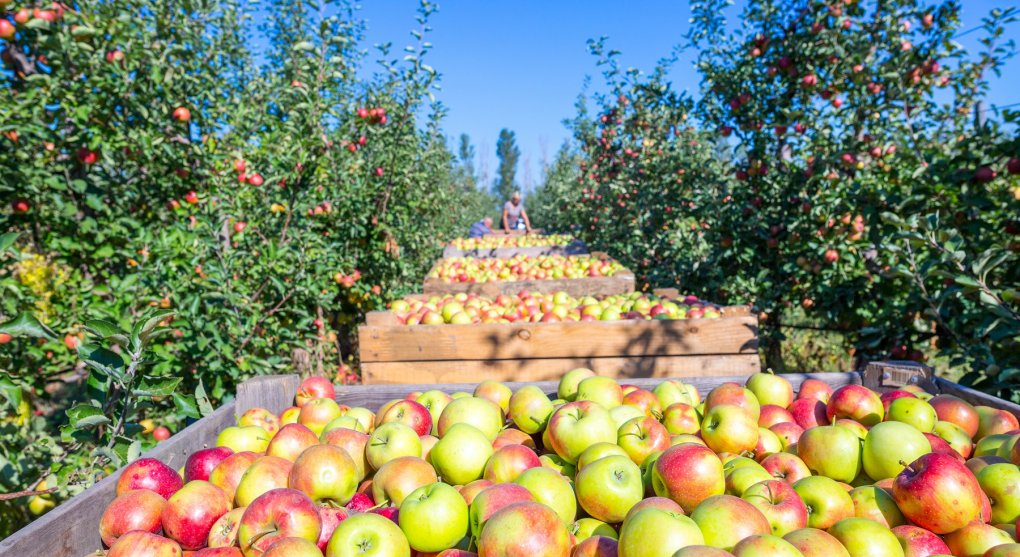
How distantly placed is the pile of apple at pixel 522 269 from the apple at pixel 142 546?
4788 mm

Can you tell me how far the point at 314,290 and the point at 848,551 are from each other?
323cm

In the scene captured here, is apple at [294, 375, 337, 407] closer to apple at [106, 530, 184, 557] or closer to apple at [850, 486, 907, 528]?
apple at [106, 530, 184, 557]

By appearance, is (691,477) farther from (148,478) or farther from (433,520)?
(148,478)

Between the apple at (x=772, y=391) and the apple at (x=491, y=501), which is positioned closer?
the apple at (x=491, y=501)

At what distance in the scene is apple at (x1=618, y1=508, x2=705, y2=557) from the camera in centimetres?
105

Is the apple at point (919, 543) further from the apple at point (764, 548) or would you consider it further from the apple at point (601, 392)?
the apple at point (601, 392)

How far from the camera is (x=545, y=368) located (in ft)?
11.8

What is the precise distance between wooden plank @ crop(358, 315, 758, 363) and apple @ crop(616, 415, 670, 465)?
180 centimetres

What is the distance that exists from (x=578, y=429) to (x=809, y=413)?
1007mm

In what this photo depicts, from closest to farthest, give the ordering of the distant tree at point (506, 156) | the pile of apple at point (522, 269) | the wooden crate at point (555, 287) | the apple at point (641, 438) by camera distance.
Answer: the apple at point (641, 438), the wooden crate at point (555, 287), the pile of apple at point (522, 269), the distant tree at point (506, 156)

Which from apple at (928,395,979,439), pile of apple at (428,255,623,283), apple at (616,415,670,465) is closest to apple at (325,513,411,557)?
apple at (616,415,670,465)

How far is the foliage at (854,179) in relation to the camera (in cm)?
336

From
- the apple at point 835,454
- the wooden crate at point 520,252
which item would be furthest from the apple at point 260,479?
the wooden crate at point 520,252

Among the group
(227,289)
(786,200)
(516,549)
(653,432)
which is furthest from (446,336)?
(786,200)
